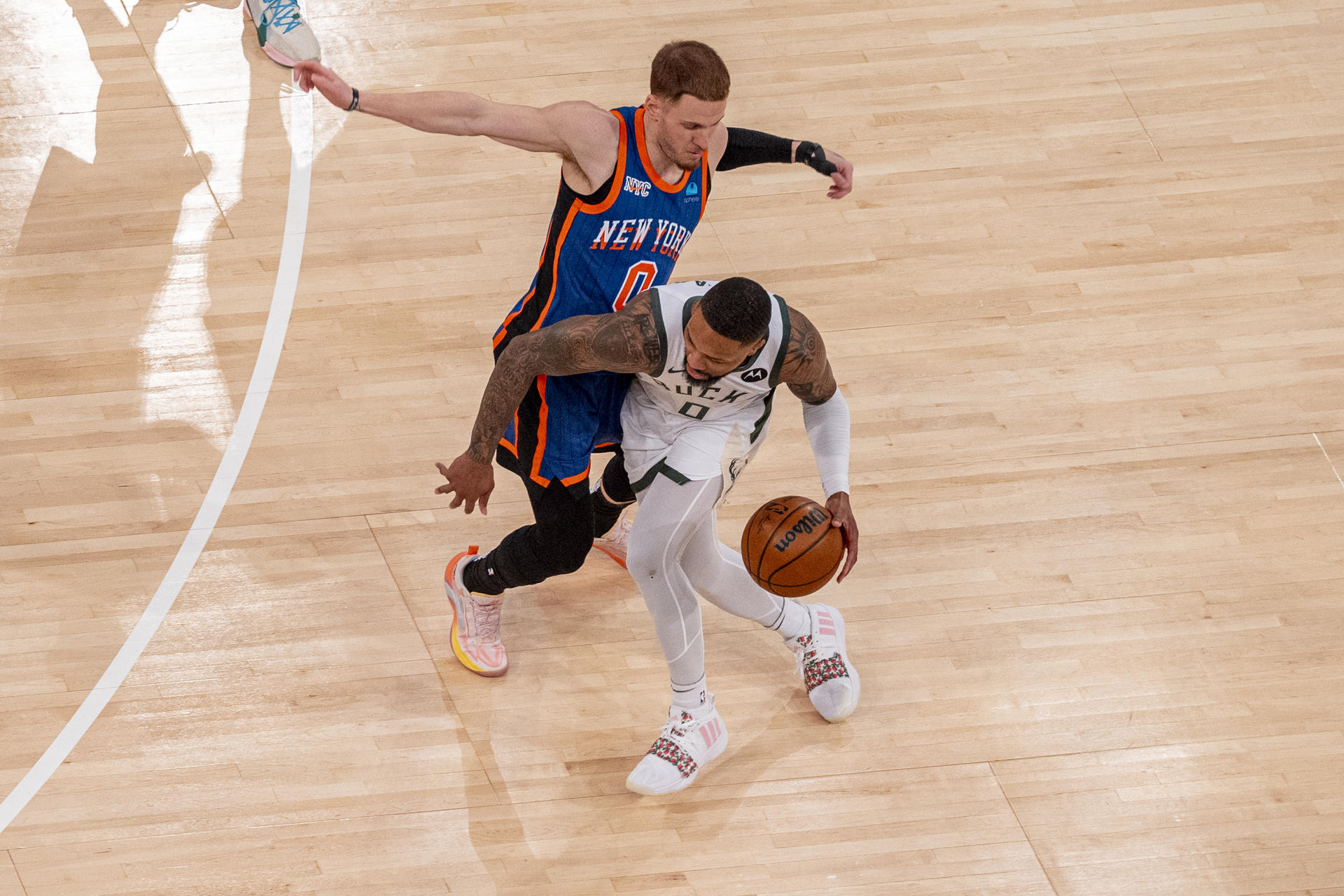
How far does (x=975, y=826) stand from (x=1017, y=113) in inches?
133

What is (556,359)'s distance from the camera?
357 cm

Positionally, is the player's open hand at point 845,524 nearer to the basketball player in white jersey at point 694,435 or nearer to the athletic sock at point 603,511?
the basketball player in white jersey at point 694,435

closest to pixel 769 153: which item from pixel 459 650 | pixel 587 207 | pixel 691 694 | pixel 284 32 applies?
pixel 587 207

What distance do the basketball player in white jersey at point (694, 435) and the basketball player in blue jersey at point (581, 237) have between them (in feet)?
0.53

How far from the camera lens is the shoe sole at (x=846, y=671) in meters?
4.23

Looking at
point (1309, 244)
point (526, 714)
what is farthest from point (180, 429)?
point (1309, 244)

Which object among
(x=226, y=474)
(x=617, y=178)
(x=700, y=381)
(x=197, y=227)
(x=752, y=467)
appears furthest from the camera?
(x=197, y=227)

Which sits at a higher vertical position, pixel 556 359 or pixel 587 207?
pixel 587 207

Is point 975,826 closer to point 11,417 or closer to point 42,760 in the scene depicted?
point 42,760

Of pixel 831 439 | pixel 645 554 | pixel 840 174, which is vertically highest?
pixel 840 174

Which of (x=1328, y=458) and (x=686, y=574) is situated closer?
(x=686, y=574)

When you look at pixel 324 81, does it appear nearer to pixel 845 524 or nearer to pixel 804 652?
pixel 845 524

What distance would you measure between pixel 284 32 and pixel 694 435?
10.8 ft

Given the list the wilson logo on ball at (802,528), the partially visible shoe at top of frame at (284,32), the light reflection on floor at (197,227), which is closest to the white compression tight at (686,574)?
the wilson logo on ball at (802,528)
